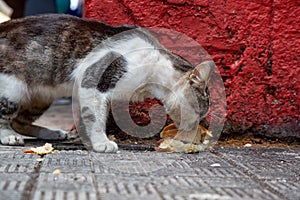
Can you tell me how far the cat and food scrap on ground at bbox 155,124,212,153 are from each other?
0.08 m

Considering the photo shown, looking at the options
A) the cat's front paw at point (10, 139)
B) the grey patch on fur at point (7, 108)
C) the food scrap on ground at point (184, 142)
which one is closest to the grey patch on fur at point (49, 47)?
the grey patch on fur at point (7, 108)

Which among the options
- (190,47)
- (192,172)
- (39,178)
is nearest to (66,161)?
(39,178)

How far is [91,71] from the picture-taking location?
3.73 meters

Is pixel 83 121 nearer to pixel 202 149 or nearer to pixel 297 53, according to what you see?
pixel 202 149

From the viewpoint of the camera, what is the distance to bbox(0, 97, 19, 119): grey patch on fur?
12.5ft

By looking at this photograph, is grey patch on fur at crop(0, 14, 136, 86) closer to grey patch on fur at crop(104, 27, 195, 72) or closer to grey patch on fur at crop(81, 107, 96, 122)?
grey patch on fur at crop(104, 27, 195, 72)

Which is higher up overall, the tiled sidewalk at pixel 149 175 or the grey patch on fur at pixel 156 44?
the grey patch on fur at pixel 156 44

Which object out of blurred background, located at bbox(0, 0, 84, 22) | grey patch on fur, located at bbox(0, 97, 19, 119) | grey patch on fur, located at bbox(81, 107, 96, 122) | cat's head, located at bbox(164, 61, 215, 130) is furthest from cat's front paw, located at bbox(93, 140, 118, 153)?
blurred background, located at bbox(0, 0, 84, 22)

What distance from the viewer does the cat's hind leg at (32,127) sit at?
4332 millimetres

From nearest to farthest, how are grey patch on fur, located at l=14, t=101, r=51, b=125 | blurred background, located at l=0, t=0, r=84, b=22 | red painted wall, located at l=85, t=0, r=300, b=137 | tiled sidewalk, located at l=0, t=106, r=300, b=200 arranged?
tiled sidewalk, located at l=0, t=106, r=300, b=200
red painted wall, located at l=85, t=0, r=300, b=137
grey patch on fur, located at l=14, t=101, r=51, b=125
blurred background, located at l=0, t=0, r=84, b=22

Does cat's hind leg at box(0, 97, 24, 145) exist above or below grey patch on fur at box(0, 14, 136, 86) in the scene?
below

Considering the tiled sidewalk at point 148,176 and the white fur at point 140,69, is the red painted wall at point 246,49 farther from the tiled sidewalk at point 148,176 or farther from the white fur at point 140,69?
the tiled sidewalk at point 148,176

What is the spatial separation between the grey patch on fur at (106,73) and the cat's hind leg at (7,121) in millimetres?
611

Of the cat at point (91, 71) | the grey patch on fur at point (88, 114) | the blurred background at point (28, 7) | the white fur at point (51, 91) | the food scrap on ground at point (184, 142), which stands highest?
the blurred background at point (28, 7)
